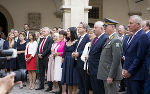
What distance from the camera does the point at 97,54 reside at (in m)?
5.77

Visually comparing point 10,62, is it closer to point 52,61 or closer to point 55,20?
point 52,61

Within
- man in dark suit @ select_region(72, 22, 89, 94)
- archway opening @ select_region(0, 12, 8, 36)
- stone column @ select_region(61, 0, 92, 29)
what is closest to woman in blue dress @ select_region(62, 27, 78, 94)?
man in dark suit @ select_region(72, 22, 89, 94)

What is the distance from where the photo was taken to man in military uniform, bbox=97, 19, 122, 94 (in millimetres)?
5234

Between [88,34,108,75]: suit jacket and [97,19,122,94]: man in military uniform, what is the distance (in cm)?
25

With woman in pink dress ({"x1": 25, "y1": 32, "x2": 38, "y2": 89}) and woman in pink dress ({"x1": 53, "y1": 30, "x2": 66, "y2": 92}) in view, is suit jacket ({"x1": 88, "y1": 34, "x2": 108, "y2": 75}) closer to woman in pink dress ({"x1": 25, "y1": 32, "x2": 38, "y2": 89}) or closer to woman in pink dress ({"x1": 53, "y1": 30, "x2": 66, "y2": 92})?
woman in pink dress ({"x1": 53, "y1": 30, "x2": 66, "y2": 92})

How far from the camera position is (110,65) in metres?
5.36

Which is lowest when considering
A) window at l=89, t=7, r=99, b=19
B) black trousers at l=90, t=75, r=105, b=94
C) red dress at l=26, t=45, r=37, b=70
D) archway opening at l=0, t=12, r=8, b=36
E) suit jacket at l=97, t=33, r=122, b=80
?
black trousers at l=90, t=75, r=105, b=94

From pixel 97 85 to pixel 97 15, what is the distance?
1223 centimetres

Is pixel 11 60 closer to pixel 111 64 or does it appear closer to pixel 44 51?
pixel 44 51

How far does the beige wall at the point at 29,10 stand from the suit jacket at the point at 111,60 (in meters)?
11.1

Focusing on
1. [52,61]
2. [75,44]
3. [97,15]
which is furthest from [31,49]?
[97,15]

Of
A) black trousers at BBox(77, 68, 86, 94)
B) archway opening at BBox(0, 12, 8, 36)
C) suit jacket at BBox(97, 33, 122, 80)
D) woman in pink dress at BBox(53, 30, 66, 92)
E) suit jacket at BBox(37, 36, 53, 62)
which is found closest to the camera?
suit jacket at BBox(97, 33, 122, 80)

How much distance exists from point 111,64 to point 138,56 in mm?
674

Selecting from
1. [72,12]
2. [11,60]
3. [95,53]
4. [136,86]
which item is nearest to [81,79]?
[95,53]
